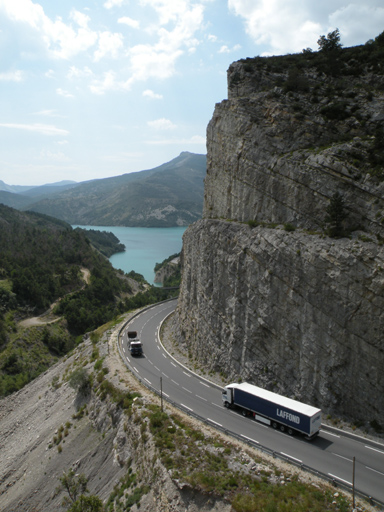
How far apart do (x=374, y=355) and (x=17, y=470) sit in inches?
1063

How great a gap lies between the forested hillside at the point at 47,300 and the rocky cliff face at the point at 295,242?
31721 millimetres

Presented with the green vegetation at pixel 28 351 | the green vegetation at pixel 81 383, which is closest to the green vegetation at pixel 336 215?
the green vegetation at pixel 81 383

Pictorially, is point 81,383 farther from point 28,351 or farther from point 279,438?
point 28,351

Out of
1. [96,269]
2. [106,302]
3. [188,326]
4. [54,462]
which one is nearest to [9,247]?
[96,269]

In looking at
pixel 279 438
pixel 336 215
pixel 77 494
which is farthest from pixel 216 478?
pixel 336 215

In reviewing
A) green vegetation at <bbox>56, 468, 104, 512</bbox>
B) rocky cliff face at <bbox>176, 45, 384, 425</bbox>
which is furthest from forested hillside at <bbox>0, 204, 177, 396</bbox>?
rocky cliff face at <bbox>176, 45, 384, 425</bbox>

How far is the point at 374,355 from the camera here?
2245 centimetres

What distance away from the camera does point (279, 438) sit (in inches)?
888

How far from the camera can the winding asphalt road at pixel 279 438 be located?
1898 centimetres

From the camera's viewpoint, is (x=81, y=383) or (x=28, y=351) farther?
(x=28, y=351)

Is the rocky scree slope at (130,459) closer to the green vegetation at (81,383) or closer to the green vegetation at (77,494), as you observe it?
the green vegetation at (77,494)

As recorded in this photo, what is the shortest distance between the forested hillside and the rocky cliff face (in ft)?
104

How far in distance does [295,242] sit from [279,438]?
41.8 feet

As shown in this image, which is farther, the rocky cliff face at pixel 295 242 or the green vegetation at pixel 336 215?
the green vegetation at pixel 336 215
